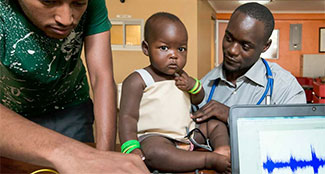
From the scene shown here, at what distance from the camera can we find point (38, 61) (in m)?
0.86

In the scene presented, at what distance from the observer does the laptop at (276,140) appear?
0.51 meters

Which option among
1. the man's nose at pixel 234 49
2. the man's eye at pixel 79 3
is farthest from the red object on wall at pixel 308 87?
the man's eye at pixel 79 3

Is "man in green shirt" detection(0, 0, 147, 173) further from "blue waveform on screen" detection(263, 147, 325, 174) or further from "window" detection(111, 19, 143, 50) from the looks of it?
"window" detection(111, 19, 143, 50)

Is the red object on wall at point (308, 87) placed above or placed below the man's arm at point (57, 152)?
below

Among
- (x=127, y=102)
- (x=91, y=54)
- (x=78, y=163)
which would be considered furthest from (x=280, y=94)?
(x=78, y=163)

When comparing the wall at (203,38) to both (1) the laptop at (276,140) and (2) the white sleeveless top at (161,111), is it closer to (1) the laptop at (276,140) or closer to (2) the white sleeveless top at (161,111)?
(2) the white sleeveless top at (161,111)

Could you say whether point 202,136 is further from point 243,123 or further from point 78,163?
point 78,163

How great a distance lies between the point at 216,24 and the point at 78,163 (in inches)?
314

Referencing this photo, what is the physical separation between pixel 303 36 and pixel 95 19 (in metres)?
8.47

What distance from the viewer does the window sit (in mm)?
4242

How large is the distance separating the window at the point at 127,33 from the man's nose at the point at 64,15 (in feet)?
11.8

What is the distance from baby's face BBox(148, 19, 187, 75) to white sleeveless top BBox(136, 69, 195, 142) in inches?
1.9

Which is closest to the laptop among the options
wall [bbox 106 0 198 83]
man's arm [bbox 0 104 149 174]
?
man's arm [bbox 0 104 149 174]

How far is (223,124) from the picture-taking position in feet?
3.06
